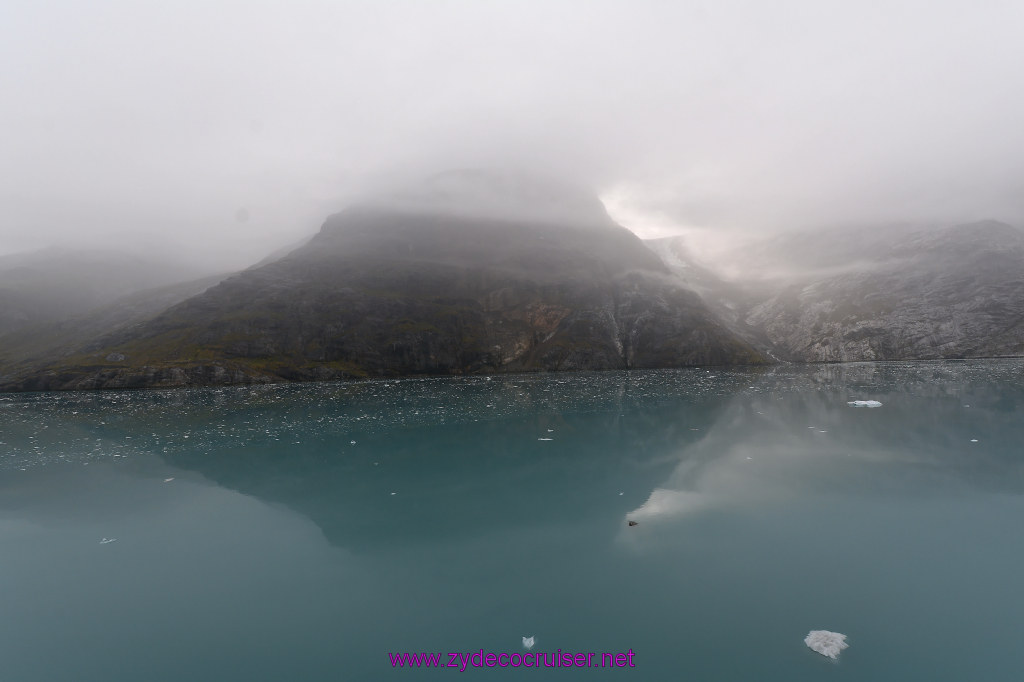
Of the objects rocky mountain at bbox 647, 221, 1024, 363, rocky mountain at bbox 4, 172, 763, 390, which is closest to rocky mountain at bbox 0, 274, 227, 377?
rocky mountain at bbox 4, 172, 763, 390

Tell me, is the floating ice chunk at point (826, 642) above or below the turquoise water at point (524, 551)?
above

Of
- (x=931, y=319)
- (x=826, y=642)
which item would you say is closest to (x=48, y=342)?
(x=826, y=642)

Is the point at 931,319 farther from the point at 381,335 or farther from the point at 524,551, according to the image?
the point at 524,551

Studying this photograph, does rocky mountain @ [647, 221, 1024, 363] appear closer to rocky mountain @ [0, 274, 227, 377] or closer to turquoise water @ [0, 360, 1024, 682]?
turquoise water @ [0, 360, 1024, 682]

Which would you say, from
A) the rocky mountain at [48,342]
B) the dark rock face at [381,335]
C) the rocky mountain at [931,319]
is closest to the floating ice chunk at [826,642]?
the dark rock face at [381,335]

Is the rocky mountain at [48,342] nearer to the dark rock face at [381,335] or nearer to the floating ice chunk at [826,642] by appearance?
the dark rock face at [381,335]
